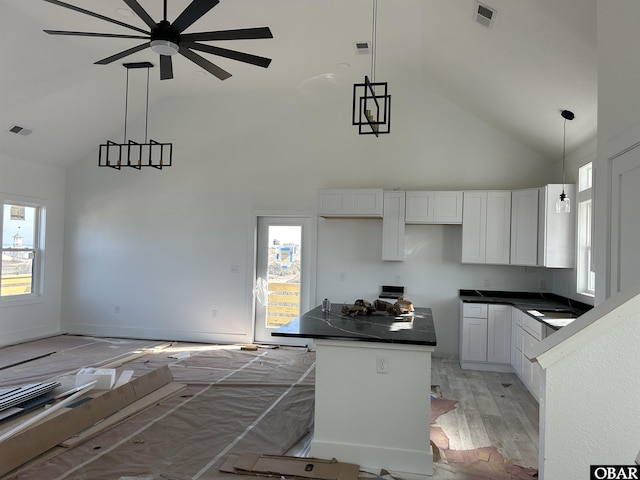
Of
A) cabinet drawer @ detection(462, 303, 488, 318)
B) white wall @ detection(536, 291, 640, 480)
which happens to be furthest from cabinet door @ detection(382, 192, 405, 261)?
white wall @ detection(536, 291, 640, 480)

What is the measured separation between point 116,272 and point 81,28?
12.3 feet

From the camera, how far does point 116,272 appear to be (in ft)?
23.3

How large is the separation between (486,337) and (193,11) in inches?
184

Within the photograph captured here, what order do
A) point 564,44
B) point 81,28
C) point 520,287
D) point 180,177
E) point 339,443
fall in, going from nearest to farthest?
point 339,443 < point 564,44 < point 81,28 < point 520,287 < point 180,177

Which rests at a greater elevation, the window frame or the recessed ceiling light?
the recessed ceiling light

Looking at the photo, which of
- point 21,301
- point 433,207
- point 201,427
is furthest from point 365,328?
point 21,301

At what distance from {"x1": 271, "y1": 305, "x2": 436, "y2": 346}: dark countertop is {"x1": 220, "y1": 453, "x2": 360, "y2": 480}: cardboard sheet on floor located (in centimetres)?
83

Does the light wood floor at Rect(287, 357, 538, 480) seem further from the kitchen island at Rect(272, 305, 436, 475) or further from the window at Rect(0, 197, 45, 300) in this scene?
the window at Rect(0, 197, 45, 300)

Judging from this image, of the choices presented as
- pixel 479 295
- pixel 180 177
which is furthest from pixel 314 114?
pixel 479 295

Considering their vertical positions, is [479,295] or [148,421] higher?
[479,295]

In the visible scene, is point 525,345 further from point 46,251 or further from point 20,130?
point 46,251

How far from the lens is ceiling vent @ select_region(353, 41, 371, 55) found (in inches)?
192

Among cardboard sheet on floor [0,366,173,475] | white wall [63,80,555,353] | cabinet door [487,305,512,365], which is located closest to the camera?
cardboard sheet on floor [0,366,173,475]

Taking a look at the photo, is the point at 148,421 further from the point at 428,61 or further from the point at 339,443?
the point at 428,61
